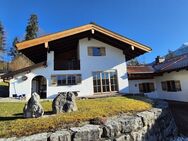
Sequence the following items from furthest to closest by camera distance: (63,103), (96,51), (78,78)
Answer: (96,51) < (78,78) < (63,103)

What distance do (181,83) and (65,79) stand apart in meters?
11.3

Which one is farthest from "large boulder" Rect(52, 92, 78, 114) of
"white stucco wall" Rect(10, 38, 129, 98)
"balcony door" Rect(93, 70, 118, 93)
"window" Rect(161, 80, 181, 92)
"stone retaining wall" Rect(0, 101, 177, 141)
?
"window" Rect(161, 80, 181, 92)

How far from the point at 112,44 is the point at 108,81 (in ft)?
12.2

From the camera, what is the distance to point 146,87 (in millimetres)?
20219

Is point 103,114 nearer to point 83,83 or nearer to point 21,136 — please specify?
point 21,136

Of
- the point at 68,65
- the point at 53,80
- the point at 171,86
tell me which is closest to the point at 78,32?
the point at 68,65

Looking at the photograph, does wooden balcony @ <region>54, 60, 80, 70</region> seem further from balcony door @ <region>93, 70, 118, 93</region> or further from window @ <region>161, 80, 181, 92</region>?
window @ <region>161, 80, 181, 92</region>

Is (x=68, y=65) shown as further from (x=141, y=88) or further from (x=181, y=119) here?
(x=181, y=119)

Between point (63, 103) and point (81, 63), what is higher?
point (81, 63)

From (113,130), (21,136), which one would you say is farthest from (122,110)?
(21,136)

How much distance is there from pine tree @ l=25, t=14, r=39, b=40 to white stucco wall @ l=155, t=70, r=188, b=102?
37612mm

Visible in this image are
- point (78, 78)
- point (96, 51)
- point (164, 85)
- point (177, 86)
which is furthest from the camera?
point (164, 85)

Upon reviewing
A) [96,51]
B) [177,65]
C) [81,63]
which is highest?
[96,51]

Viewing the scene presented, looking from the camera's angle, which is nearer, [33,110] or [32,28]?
[33,110]
